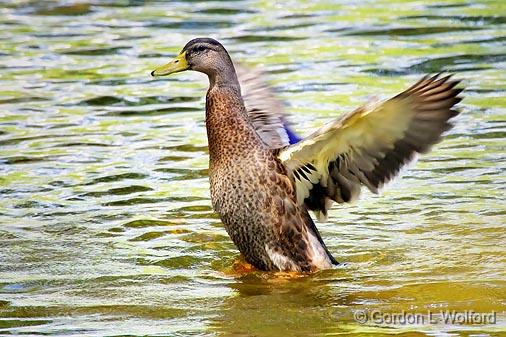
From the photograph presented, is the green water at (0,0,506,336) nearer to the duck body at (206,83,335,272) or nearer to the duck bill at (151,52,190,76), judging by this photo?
the duck body at (206,83,335,272)

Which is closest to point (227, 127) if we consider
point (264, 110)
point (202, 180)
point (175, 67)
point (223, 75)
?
point (223, 75)

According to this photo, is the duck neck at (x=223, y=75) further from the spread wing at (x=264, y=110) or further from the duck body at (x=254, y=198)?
the spread wing at (x=264, y=110)

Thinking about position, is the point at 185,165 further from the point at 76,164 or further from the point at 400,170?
the point at 400,170

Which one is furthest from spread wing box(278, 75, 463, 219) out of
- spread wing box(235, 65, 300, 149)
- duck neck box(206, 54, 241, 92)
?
spread wing box(235, 65, 300, 149)

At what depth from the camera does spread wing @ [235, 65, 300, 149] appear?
27.6 feet

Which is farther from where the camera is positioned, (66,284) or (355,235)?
(355,235)

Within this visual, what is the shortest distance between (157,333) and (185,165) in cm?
397

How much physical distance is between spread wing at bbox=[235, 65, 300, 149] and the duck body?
2.33ft

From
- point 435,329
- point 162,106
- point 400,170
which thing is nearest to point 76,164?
point 162,106

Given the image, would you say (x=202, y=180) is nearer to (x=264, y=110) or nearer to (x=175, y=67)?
(x=264, y=110)

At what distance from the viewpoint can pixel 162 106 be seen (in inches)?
479

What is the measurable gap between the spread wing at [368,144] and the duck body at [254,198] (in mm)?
119

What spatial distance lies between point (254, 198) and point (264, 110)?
141 cm

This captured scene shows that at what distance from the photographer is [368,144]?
7188mm
